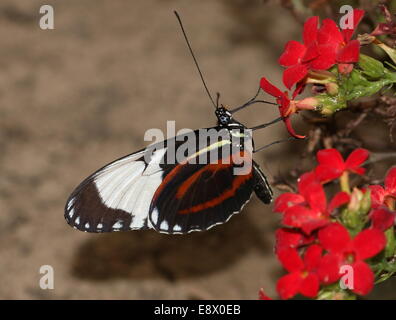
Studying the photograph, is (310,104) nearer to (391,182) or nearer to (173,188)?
(391,182)

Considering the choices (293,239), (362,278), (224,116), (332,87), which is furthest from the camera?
(224,116)

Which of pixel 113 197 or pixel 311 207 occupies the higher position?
pixel 113 197

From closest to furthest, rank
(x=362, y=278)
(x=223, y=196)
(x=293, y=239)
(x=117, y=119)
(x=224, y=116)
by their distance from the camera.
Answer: (x=362, y=278)
(x=293, y=239)
(x=223, y=196)
(x=224, y=116)
(x=117, y=119)

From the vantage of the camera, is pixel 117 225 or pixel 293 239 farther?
pixel 117 225

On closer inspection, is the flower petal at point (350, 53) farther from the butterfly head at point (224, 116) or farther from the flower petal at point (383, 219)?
the butterfly head at point (224, 116)

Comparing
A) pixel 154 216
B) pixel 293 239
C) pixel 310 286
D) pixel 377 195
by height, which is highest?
pixel 154 216

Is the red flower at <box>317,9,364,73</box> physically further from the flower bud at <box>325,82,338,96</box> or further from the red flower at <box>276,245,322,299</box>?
the red flower at <box>276,245,322,299</box>

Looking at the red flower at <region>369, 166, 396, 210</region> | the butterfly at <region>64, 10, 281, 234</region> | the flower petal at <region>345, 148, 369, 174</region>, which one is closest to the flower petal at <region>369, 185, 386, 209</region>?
the red flower at <region>369, 166, 396, 210</region>

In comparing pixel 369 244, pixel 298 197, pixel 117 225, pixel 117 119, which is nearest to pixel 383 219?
pixel 369 244

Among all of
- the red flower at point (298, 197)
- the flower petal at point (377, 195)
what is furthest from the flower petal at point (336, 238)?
the flower petal at point (377, 195)
